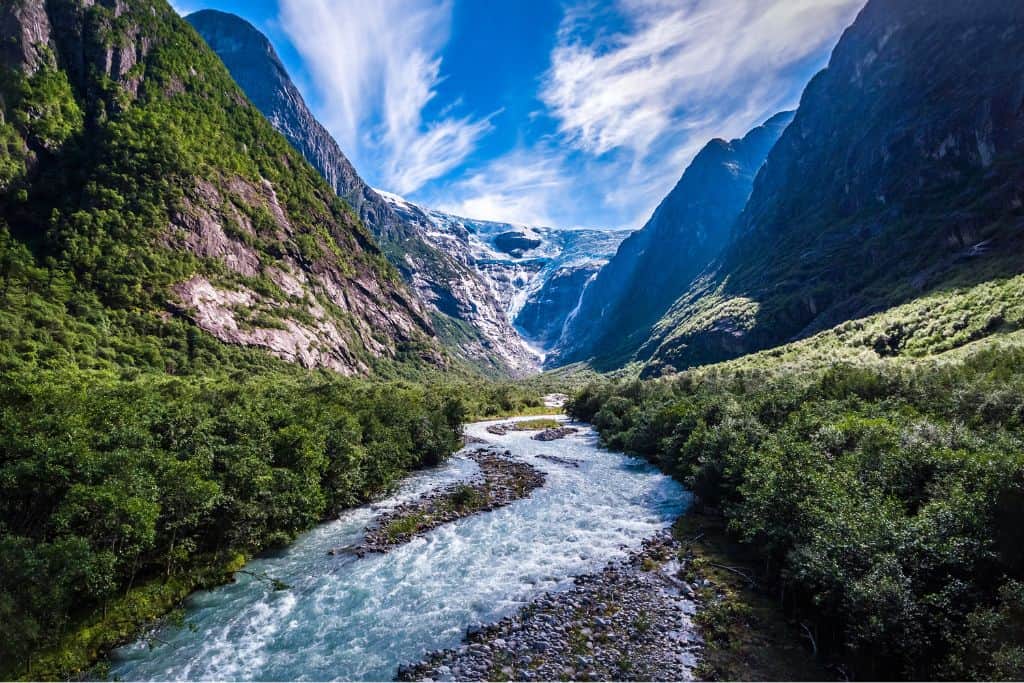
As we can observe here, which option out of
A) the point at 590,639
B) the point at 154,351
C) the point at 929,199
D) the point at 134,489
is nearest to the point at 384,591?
the point at 590,639

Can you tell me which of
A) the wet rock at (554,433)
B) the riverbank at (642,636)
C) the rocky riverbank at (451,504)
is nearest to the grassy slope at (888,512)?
the riverbank at (642,636)

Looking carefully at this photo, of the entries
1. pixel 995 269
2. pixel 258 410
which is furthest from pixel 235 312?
pixel 995 269

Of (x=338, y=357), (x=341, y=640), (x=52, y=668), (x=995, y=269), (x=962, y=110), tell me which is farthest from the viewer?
(x=962, y=110)

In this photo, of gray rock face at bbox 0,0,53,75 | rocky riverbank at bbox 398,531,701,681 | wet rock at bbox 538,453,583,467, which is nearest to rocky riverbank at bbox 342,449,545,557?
wet rock at bbox 538,453,583,467

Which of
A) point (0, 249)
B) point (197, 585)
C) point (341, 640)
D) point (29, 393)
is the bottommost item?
point (341, 640)

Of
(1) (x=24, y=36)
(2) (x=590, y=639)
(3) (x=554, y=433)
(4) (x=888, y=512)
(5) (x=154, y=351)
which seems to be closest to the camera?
(4) (x=888, y=512)

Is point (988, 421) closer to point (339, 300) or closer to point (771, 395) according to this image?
point (771, 395)

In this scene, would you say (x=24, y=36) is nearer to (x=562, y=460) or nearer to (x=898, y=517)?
(x=562, y=460)

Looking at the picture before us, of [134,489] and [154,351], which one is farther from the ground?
[154,351]
